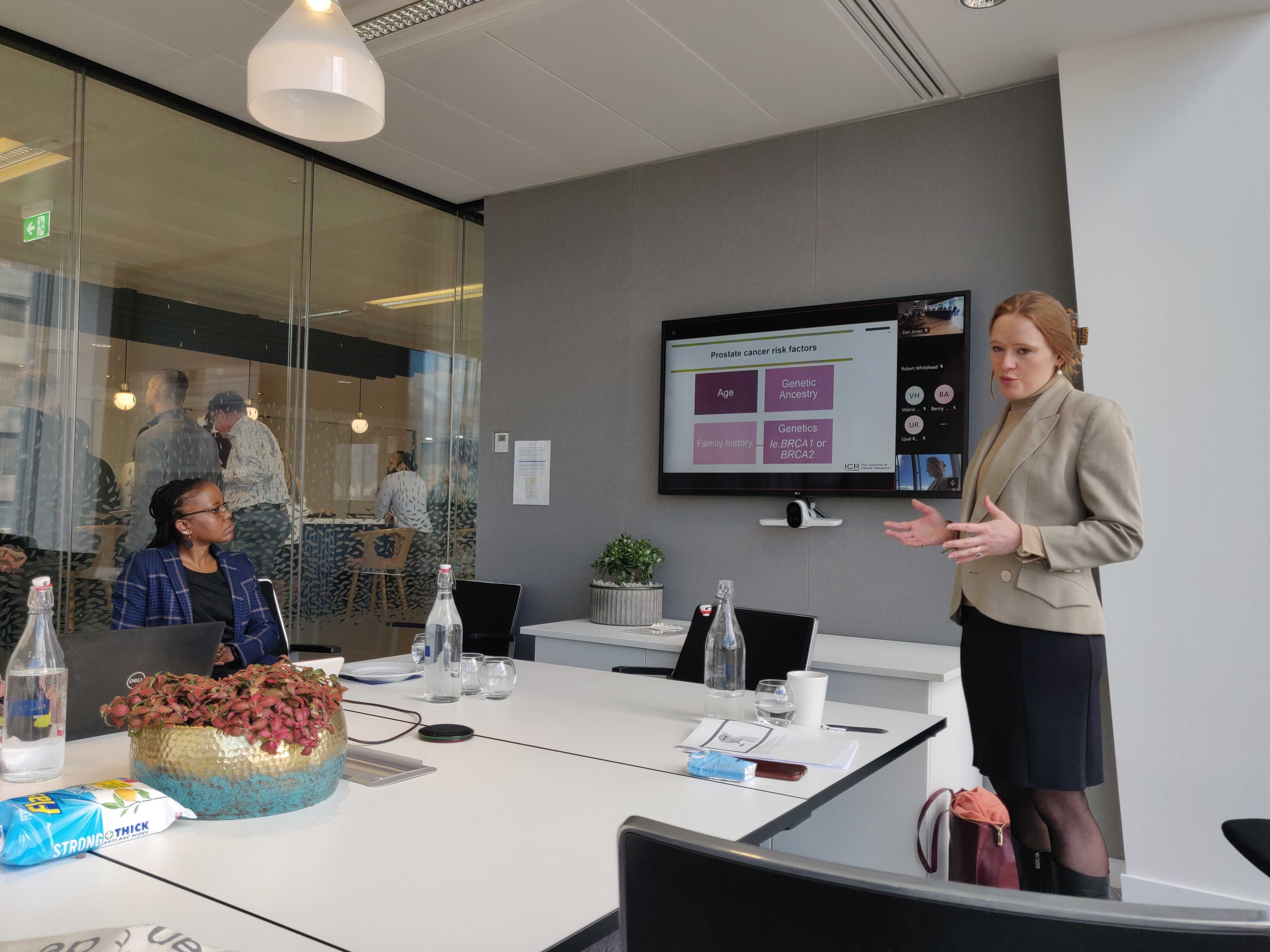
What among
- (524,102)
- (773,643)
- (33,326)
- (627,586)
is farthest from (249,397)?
(773,643)

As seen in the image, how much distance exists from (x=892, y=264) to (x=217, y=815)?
321 cm

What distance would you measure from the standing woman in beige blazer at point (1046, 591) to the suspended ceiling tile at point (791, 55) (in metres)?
1.50

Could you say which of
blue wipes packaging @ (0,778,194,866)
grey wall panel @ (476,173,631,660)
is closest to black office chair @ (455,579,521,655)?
grey wall panel @ (476,173,631,660)

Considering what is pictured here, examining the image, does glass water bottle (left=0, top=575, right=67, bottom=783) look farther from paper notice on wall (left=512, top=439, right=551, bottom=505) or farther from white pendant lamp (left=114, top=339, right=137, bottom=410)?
paper notice on wall (left=512, top=439, right=551, bottom=505)

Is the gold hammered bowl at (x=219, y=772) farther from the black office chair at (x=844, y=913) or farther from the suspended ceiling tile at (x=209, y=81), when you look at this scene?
the suspended ceiling tile at (x=209, y=81)

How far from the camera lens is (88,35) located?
11.1ft

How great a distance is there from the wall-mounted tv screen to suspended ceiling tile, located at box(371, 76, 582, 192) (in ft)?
3.61

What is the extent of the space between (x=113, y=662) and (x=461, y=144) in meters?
3.13

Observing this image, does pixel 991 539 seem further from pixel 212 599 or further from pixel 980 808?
pixel 212 599

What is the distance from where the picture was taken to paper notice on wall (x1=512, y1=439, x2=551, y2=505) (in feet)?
15.4

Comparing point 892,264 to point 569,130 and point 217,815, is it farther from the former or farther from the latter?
point 217,815

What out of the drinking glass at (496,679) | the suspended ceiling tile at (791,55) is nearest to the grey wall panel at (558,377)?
the suspended ceiling tile at (791,55)

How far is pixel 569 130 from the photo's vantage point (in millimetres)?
4059

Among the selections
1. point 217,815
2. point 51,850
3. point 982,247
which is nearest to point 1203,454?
point 982,247
